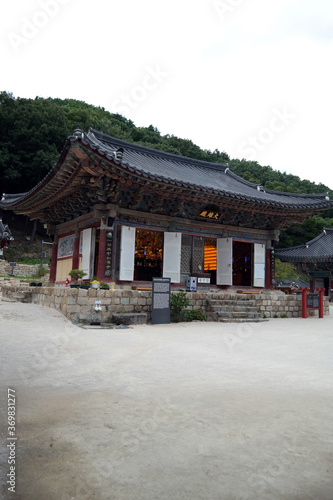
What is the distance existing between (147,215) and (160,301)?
4.83 meters

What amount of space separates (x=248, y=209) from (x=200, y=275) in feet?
11.8

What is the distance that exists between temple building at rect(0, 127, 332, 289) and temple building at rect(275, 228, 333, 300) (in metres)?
11.8

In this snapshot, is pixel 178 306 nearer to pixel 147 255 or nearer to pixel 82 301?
pixel 82 301

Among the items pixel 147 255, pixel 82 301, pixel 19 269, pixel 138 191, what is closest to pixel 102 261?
pixel 138 191

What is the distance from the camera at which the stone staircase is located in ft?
39.0

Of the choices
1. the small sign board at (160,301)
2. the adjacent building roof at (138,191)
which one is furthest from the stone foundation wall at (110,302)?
the adjacent building roof at (138,191)

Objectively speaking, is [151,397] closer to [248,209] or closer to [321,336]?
[321,336]

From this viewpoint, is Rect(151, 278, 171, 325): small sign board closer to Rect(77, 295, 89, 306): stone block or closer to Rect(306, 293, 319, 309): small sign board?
Rect(77, 295, 89, 306): stone block

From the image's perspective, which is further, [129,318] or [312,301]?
[312,301]

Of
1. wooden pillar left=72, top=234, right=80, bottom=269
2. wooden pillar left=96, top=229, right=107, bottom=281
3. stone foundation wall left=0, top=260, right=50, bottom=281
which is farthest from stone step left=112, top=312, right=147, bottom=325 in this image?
stone foundation wall left=0, top=260, right=50, bottom=281

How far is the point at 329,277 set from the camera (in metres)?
30.3

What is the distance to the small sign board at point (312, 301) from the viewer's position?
14.1 m

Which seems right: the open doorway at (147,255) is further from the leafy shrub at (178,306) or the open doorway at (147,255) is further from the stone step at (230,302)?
the leafy shrub at (178,306)

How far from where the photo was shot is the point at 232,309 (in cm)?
1235
